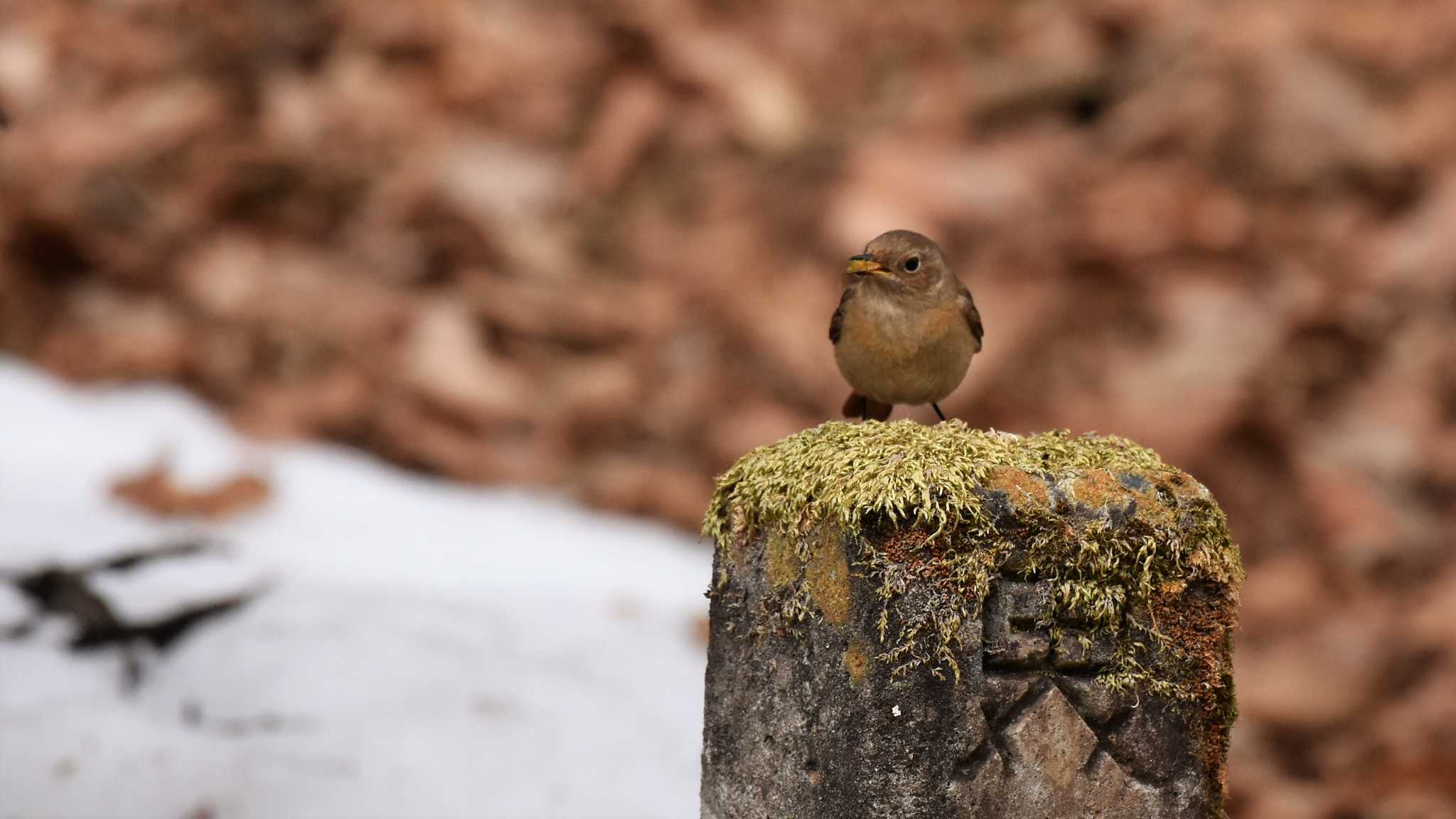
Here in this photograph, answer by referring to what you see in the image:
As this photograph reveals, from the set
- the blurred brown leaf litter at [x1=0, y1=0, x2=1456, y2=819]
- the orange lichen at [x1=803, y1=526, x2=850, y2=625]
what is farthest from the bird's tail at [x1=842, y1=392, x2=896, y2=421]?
the blurred brown leaf litter at [x1=0, y1=0, x2=1456, y2=819]

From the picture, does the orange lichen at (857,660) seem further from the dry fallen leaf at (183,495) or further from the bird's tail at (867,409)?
the dry fallen leaf at (183,495)

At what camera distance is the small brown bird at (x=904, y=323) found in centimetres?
367

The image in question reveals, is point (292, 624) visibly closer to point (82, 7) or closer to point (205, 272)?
point (205, 272)

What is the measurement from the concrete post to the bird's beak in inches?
24.5

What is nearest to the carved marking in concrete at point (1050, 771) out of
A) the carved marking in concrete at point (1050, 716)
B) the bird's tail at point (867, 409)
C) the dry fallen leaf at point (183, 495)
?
the carved marking in concrete at point (1050, 716)

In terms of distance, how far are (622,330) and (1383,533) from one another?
15.7 feet

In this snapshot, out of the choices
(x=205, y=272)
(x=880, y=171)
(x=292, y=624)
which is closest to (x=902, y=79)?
(x=880, y=171)

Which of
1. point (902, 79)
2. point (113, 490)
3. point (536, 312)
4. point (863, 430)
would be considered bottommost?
point (863, 430)

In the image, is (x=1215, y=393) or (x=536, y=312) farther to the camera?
(x=536, y=312)

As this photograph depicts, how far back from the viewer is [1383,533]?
7887 mm

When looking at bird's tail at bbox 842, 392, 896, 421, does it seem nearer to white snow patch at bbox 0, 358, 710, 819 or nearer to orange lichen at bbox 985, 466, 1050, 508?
orange lichen at bbox 985, 466, 1050, 508

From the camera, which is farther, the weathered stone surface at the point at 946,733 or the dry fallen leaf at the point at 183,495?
the dry fallen leaf at the point at 183,495

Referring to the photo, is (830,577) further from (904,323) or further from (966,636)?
(904,323)

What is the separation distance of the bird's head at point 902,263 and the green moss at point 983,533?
24.1 inches
